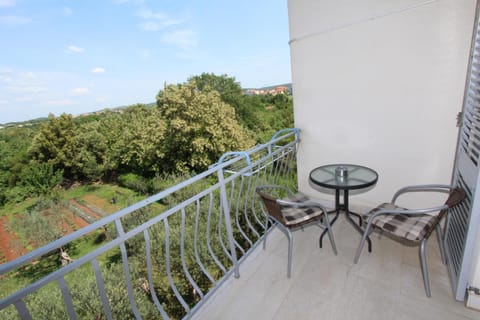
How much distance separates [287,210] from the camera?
207 cm

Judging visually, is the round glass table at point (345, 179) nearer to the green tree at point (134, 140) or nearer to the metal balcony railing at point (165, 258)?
the metal balcony railing at point (165, 258)

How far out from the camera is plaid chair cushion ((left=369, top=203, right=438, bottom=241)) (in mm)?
1583

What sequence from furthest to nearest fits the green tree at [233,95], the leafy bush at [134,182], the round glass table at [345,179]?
1. the green tree at [233,95]
2. the leafy bush at [134,182]
3. the round glass table at [345,179]

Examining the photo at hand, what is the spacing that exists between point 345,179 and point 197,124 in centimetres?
1232

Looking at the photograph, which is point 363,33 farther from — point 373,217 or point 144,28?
point 144,28

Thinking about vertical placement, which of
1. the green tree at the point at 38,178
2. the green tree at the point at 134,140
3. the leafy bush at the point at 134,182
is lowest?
the leafy bush at the point at 134,182

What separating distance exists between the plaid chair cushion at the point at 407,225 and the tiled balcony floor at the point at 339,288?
1.37 feet

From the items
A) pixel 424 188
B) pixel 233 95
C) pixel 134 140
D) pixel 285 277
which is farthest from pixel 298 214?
pixel 233 95

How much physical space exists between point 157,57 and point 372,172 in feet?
68.1

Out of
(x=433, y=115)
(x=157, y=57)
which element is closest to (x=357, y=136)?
(x=433, y=115)

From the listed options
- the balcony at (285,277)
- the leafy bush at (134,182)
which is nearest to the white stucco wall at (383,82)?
the balcony at (285,277)

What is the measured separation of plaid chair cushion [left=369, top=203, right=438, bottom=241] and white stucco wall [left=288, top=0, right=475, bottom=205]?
2.64 feet

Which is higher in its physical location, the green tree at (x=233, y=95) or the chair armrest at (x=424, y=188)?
the green tree at (x=233, y=95)

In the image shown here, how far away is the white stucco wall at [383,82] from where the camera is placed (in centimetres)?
196
